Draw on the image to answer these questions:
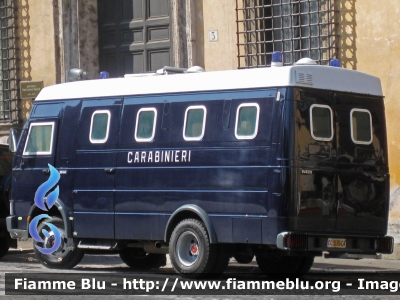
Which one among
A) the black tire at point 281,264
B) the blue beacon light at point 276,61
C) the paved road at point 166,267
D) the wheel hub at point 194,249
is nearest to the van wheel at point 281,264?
the black tire at point 281,264

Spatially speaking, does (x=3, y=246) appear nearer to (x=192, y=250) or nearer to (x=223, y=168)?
(x=192, y=250)

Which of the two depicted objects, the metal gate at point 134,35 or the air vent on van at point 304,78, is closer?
the air vent on van at point 304,78

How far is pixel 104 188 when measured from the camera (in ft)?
43.3

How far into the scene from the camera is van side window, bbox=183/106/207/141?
12.3 m

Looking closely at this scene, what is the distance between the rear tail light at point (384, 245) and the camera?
1216 cm

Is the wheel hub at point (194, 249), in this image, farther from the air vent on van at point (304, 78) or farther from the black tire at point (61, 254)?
the air vent on van at point (304, 78)

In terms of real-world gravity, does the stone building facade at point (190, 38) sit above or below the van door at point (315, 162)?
above

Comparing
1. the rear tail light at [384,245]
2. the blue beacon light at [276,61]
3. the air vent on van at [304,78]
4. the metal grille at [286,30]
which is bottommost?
the rear tail light at [384,245]

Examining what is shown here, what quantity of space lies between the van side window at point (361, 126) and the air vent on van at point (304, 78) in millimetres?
770

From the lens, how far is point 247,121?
1184 cm

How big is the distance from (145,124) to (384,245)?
10.6ft

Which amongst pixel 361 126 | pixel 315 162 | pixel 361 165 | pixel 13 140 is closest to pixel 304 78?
pixel 315 162

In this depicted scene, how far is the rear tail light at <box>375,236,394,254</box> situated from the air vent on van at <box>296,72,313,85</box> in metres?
2.06

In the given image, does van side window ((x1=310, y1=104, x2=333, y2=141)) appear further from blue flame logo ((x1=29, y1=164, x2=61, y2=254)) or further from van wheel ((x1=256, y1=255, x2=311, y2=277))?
blue flame logo ((x1=29, y1=164, x2=61, y2=254))
